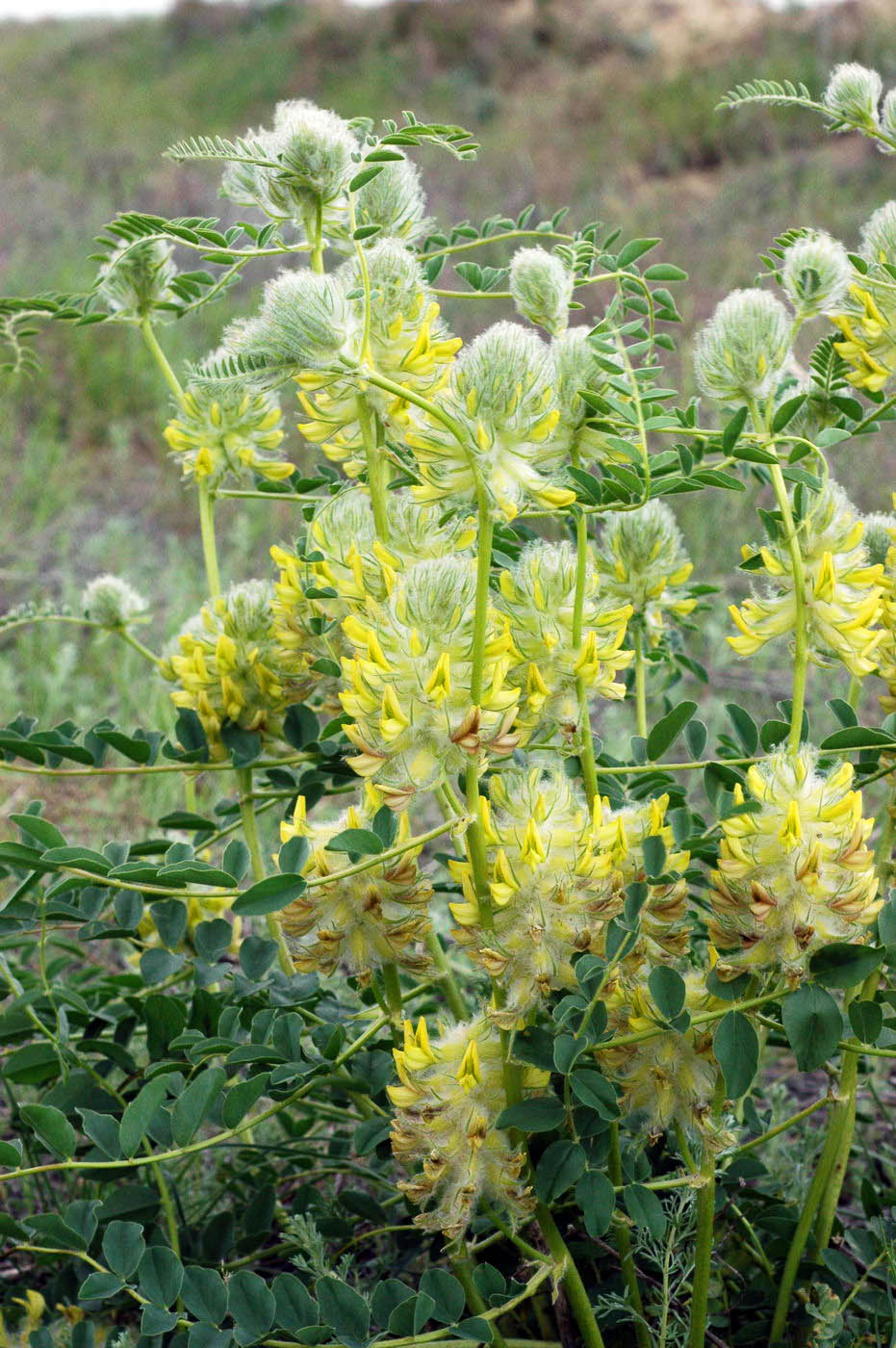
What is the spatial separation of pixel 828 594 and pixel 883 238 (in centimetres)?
31

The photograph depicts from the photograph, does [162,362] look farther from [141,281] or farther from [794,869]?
[794,869]

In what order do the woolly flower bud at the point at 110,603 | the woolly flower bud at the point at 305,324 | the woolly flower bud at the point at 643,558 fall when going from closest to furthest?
1. the woolly flower bud at the point at 305,324
2. the woolly flower bud at the point at 643,558
3. the woolly flower bud at the point at 110,603

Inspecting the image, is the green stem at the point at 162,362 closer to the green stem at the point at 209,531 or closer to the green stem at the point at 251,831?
the green stem at the point at 209,531

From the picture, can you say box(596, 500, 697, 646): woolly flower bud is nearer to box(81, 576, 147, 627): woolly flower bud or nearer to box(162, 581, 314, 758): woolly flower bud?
box(162, 581, 314, 758): woolly flower bud

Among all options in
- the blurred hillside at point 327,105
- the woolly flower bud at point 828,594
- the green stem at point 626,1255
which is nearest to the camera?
the woolly flower bud at point 828,594

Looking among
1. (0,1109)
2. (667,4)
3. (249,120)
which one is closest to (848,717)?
(0,1109)

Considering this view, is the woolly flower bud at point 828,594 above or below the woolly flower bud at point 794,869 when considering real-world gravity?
above

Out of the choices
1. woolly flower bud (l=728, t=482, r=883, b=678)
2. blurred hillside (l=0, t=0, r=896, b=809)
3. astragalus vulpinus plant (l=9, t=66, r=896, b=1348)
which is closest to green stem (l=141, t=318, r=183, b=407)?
astragalus vulpinus plant (l=9, t=66, r=896, b=1348)

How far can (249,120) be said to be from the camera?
12.3 metres

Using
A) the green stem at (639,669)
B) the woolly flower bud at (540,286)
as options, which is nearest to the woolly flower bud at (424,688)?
the woolly flower bud at (540,286)

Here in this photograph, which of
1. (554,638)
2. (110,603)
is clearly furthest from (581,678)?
Answer: (110,603)

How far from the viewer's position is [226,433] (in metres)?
1.14

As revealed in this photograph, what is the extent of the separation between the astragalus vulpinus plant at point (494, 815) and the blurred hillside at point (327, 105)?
5.68 ft

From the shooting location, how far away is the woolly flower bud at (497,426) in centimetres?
72
